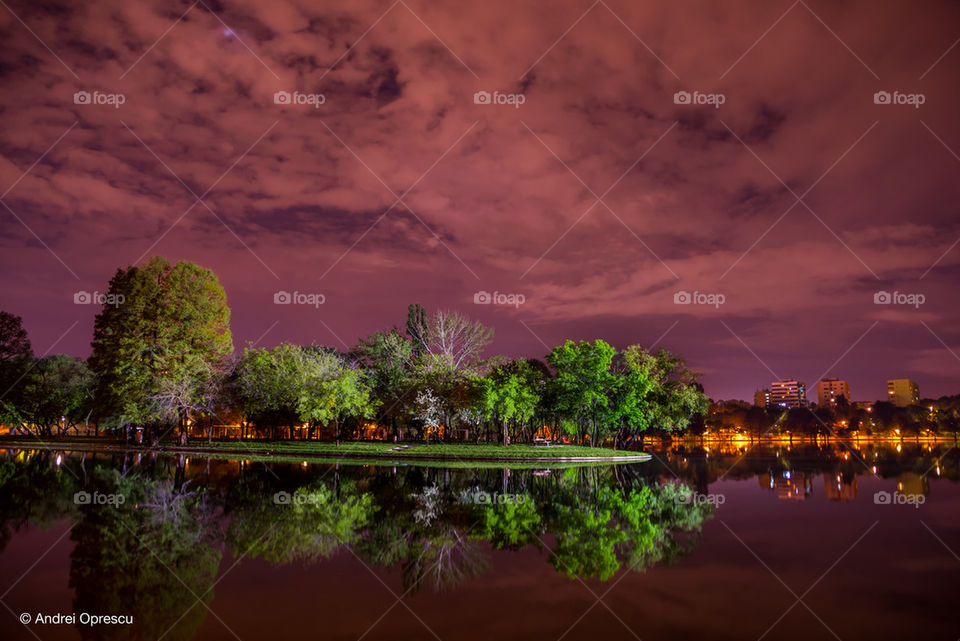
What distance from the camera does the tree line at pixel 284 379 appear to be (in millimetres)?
53500

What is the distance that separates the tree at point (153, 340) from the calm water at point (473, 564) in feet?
101

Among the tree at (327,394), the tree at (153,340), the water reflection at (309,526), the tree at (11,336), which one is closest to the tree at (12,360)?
the tree at (11,336)

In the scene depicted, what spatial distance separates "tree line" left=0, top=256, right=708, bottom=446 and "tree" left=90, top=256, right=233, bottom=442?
0.34ft

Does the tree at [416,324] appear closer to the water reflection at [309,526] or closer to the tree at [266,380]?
the tree at [266,380]

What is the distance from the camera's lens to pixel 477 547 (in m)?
13.7

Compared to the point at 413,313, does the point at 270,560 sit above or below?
below

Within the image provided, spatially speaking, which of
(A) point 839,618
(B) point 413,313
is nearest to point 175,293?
(B) point 413,313

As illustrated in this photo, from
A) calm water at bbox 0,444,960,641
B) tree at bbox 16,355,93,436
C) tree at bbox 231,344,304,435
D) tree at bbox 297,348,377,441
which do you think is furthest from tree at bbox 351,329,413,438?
calm water at bbox 0,444,960,641

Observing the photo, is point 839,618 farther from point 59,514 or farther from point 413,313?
point 413,313

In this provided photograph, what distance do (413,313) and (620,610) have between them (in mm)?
75504

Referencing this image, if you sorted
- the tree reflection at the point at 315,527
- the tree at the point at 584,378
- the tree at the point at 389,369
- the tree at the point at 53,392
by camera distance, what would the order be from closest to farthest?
the tree reflection at the point at 315,527, the tree at the point at 584,378, the tree at the point at 389,369, the tree at the point at 53,392

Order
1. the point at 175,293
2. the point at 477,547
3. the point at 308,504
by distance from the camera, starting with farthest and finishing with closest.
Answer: the point at 175,293
the point at 308,504
the point at 477,547

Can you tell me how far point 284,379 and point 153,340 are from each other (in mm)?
12057

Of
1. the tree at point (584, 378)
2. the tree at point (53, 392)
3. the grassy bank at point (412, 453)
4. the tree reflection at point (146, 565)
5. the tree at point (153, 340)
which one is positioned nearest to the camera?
the tree reflection at point (146, 565)
